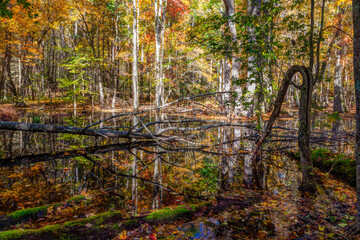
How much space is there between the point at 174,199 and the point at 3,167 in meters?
4.59

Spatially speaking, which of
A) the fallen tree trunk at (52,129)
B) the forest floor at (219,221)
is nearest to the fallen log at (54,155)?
Result: the fallen tree trunk at (52,129)

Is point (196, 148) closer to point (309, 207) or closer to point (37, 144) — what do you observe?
point (309, 207)

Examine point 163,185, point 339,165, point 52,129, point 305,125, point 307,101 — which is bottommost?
point 163,185

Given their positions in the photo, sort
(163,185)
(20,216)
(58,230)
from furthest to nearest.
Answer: (163,185), (20,216), (58,230)

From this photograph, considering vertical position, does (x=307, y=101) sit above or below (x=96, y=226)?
above

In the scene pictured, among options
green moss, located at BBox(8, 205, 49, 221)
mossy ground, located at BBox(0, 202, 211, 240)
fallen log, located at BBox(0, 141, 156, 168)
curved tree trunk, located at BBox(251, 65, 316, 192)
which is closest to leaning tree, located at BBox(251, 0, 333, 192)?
curved tree trunk, located at BBox(251, 65, 316, 192)

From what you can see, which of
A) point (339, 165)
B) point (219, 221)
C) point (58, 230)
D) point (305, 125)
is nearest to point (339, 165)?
point (339, 165)

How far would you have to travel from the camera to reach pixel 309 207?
9.18 feet

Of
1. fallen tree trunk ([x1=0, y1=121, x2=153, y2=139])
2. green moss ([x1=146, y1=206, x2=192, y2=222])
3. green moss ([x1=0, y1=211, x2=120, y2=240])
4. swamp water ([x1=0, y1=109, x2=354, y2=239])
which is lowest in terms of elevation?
swamp water ([x1=0, y1=109, x2=354, y2=239])

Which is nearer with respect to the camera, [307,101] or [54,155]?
[307,101]

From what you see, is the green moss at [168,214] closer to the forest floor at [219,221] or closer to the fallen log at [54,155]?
the forest floor at [219,221]

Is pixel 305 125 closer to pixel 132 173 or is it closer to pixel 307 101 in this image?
pixel 307 101

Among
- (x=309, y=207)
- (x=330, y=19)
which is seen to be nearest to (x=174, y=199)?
(x=309, y=207)

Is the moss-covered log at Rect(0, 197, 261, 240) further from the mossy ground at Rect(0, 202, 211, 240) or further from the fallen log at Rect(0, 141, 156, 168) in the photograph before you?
the fallen log at Rect(0, 141, 156, 168)
